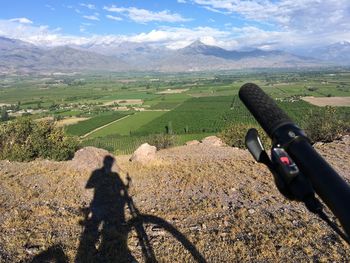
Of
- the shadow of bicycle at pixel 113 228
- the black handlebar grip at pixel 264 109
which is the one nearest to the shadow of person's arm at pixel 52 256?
the shadow of bicycle at pixel 113 228

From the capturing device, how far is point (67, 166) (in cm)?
1738

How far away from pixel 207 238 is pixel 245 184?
5002mm

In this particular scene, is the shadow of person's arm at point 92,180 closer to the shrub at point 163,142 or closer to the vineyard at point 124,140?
the shrub at point 163,142

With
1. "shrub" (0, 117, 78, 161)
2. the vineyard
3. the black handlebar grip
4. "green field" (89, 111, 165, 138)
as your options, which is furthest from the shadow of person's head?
"green field" (89, 111, 165, 138)

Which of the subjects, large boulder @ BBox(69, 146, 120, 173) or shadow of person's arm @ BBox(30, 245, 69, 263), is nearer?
shadow of person's arm @ BBox(30, 245, 69, 263)

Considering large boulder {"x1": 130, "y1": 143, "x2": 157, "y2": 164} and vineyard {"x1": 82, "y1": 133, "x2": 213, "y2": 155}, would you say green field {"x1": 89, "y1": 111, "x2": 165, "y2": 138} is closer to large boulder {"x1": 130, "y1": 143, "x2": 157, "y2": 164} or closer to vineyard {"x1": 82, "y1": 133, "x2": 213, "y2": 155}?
vineyard {"x1": 82, "y1": 133, "x2": 213, "y2": 155}

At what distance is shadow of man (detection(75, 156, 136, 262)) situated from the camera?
370 inches

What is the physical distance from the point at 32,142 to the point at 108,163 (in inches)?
506

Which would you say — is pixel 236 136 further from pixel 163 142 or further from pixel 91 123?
pixel 91 123

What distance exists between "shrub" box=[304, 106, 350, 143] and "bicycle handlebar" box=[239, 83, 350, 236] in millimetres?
30486

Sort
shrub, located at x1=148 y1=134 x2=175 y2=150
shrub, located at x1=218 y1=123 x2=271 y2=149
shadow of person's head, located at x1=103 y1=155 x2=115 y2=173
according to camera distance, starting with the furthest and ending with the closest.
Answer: shrub, located at x1=148 y1=134 x2=175 y2=150 → shrub, located at x1=218 y1=123 x2=271 y2=149 → shadow of person's head, located at x1=103 y1=155 x2=115 y2=173

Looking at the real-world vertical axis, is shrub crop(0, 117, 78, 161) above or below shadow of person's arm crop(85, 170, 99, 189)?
below

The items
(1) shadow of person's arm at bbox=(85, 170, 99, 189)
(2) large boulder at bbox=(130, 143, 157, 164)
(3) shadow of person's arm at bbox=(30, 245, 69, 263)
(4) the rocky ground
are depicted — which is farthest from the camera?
(2) large boulder at bbox=(130, 143, 157, 164)

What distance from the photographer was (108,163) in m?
17.3
